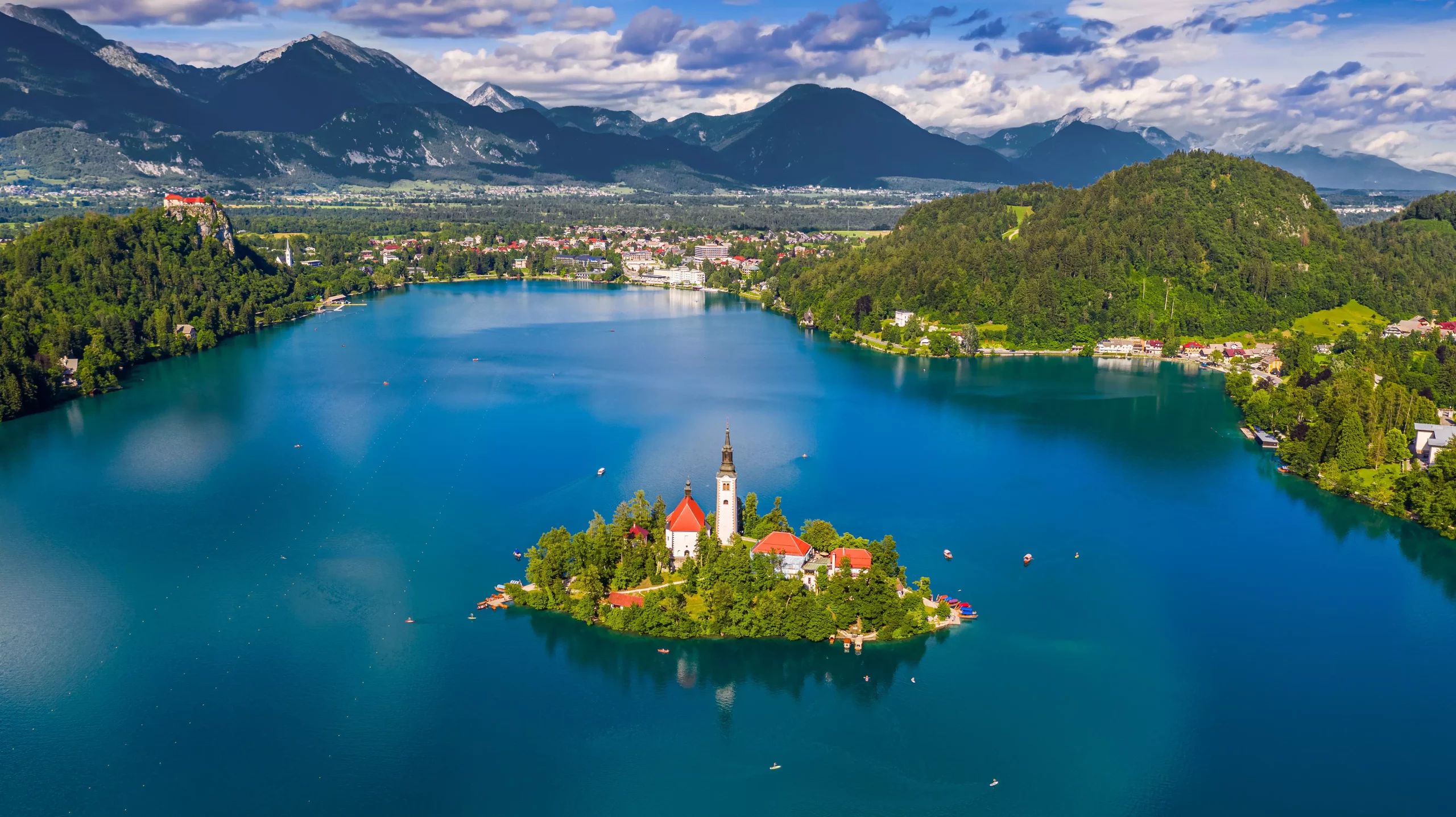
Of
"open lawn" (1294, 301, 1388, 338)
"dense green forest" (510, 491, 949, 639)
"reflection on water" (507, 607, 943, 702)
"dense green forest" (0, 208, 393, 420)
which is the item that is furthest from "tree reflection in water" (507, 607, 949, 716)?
"open lawn" (1294, 301, 1388, 338)

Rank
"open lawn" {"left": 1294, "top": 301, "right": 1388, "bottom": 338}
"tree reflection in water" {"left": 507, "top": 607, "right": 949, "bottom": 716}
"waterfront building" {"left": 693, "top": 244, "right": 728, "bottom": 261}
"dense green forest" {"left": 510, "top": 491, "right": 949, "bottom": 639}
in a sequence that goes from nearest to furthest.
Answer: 1. "tree reflection in water" {"left": 507, "top": 607, "right": 949, "bottom": 716}
2. "dense green forest" {"left": 510, "top": 491, "right": 949, "bottom": 639}
3. "open lawn" {"left": 1294, "top": 301, "right": 1388, "bottom": 338}
4. "waterfront building" {"left": 693, "top": 244, "right": 728, "bottom": 261}

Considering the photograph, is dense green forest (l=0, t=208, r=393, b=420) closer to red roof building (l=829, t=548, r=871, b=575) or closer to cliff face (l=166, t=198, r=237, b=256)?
cliff face (l=166, t=198, r=237, b=256)

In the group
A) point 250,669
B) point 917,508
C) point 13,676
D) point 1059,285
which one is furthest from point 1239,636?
point 1059,285

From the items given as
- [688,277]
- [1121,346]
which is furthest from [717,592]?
[688,277]

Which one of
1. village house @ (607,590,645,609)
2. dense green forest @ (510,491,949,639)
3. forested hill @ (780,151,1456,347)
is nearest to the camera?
dense green forest @ (510,491,949,639)

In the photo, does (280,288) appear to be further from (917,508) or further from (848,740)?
(848,740)

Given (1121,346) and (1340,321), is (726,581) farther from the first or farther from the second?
(1340,321)

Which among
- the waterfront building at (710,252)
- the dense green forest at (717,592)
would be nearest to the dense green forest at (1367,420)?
the dense green forest at (717,592)
